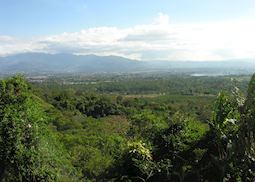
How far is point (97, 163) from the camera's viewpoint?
24.7 metres

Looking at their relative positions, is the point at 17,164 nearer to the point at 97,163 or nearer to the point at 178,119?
the point at 178,119

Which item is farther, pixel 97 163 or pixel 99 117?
pixel 99 117

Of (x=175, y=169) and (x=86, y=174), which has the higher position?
(x=175, y=169)

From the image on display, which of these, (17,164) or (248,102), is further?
(17,164)

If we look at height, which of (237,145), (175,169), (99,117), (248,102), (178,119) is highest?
(248,102)

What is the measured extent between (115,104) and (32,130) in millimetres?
52663

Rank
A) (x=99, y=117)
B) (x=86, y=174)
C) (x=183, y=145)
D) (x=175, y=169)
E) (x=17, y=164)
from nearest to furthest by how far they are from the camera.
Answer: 1. (x=17, y=164)
2. (x=175, y=169)
3. (x=183, y=145)
4. (x=86, y=174)
5. (x=99, y=117)

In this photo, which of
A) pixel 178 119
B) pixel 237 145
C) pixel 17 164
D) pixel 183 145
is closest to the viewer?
pixel 237 145

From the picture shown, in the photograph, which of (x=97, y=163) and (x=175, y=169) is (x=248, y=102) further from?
(x=97, y=163)

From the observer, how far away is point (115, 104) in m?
66.9

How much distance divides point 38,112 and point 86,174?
33.5 feet

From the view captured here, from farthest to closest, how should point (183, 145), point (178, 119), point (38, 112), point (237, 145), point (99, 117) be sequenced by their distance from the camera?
point (99, 117), point (178, 119), point (183, 145), point (38, 112), point (237, 145)

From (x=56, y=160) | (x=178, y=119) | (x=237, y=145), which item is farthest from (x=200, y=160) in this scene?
(x=237, y=145)

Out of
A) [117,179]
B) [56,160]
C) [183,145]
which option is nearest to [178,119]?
[183,145]
